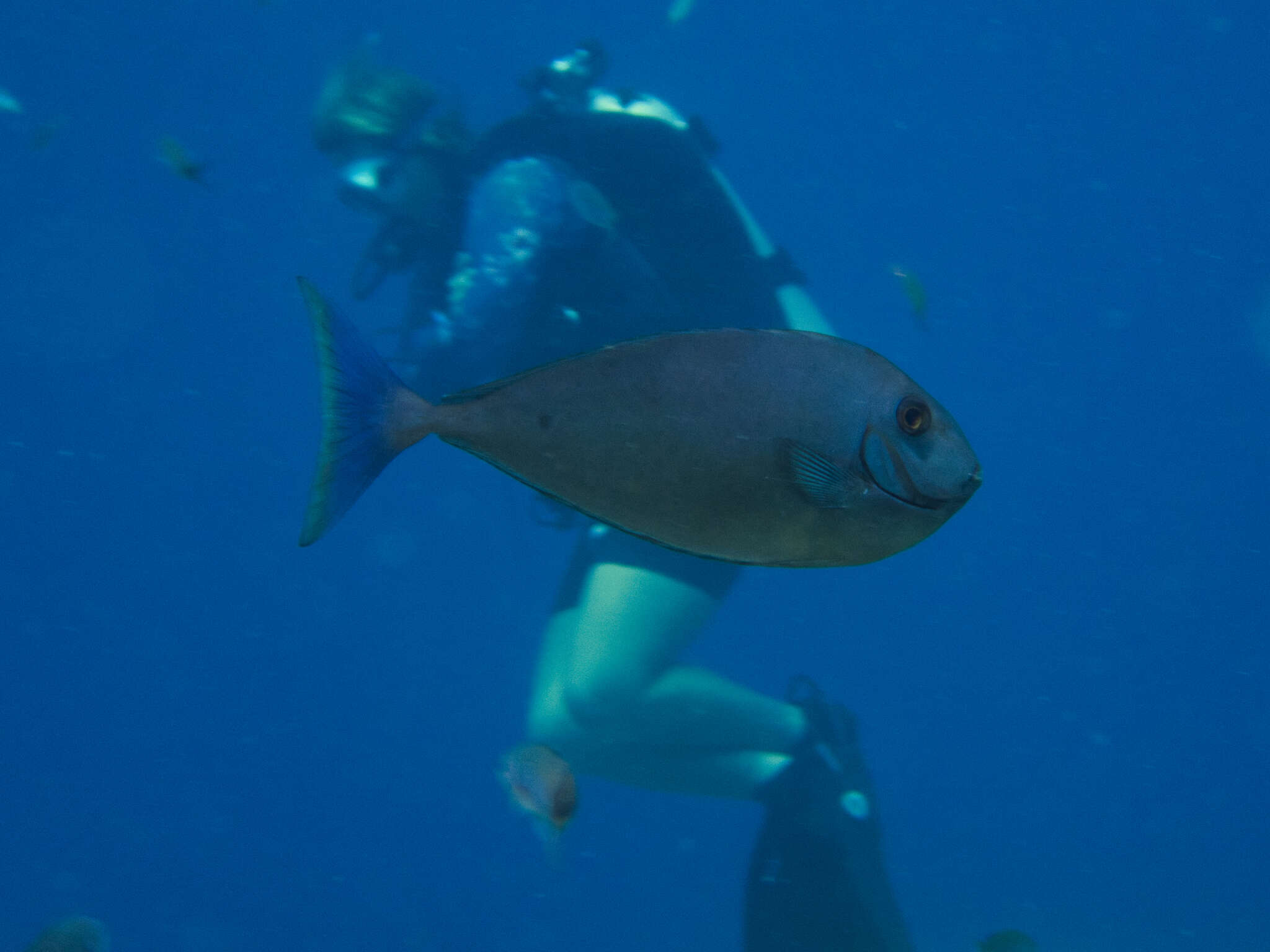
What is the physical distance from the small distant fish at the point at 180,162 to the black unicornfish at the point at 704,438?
13.0ft

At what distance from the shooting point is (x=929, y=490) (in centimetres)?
70

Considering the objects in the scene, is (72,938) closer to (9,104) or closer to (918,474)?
(918,474)

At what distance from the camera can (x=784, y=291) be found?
3.80 metres

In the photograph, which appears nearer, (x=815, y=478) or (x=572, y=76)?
(x=815, y=478)

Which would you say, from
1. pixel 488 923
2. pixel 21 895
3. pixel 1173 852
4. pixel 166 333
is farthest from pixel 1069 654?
pixel 166 333

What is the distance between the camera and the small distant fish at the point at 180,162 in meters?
Answer: 3.91

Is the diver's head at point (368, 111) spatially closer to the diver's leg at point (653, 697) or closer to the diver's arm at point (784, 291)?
the diver's arm at point (784, 291)

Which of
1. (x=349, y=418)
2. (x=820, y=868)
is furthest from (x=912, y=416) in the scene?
(x=820, y=868)

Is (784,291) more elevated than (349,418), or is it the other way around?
(349,418)

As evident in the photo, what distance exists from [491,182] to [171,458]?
5280 cm

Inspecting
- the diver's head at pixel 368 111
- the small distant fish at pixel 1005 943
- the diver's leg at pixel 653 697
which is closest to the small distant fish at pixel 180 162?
the diver's head at pixel 368 111

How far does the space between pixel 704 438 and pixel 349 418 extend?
1.15 ft

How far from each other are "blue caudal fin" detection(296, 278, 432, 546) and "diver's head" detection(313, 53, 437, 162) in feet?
11.5

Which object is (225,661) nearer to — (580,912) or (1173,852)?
(580,912)
